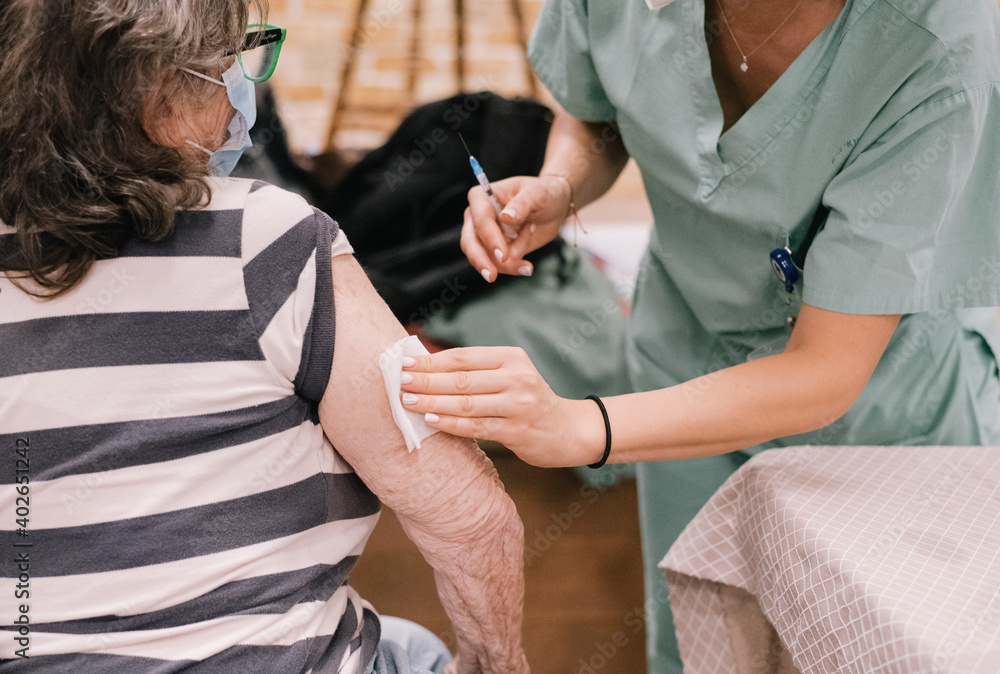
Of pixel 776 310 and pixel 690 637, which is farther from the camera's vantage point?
pixel 776 310

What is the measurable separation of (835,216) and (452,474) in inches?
22.9

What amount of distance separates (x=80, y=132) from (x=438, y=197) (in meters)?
1.88

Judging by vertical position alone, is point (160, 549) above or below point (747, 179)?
below

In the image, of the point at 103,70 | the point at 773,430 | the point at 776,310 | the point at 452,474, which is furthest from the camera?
the point at 776,310

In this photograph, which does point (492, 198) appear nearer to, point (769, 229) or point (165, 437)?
point (769, 229)

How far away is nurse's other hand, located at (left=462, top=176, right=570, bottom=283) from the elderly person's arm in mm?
317

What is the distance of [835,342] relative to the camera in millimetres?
930

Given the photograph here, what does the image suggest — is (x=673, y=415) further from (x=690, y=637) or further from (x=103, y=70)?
(x=103, y=70)

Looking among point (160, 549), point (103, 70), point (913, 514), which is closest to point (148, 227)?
point (103, 70)

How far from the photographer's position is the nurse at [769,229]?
86 cm

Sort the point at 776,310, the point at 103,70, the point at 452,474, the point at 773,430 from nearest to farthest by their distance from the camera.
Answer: the point at 103,70, the point at 452,474, the point at 773,430, the point at 776,310

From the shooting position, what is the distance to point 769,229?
1044mm

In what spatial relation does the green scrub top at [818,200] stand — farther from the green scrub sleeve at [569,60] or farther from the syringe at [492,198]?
the syringe at [492,198]

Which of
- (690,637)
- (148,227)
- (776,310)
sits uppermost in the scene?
(148,227)
